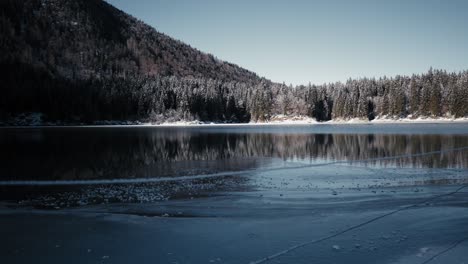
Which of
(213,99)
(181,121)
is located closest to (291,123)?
(213,99)

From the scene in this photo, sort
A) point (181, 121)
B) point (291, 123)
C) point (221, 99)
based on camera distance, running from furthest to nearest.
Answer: point (221, 99), point (291, 123), point (181, 121)

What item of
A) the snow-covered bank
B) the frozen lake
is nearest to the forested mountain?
the snow-covered bank

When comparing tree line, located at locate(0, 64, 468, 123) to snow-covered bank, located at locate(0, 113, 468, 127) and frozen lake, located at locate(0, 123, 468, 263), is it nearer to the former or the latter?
snow-covered bank, located at locate(0, 113, 468, 127)

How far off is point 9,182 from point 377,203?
58.3ft

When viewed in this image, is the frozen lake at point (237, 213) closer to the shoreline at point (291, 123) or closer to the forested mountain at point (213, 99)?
the shoreline at point (291, 123)

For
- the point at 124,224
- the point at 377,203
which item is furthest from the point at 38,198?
the point at 377,203

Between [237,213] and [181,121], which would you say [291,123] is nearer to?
[181,121]

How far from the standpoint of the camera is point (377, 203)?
1342 cm

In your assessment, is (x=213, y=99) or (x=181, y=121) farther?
(x=213, y=99)

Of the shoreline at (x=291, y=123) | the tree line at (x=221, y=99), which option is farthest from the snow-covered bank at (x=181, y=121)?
the tree line at (x=221, y=99)

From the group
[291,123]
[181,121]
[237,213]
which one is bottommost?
[237,213]

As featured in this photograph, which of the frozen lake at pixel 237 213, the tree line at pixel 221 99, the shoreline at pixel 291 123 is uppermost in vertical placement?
the tree line at pixel 221 99

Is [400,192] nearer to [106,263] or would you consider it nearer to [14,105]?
[106,263]

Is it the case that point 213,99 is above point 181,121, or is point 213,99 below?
above
